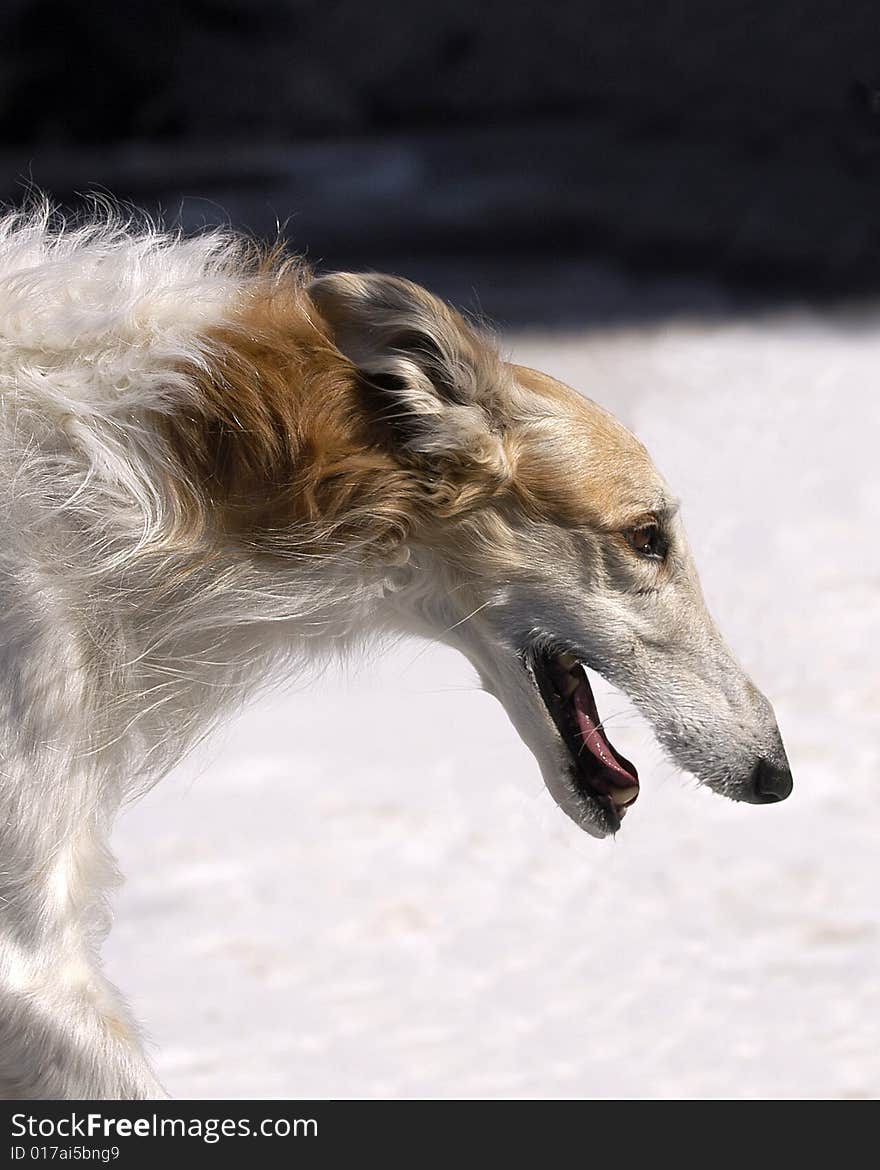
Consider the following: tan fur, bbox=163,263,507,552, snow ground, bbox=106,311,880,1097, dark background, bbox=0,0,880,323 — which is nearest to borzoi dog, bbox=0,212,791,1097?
tan fur, bbox=163,263,507,552

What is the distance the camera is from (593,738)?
3023mm

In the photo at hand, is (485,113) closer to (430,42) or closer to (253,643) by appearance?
(430,42)

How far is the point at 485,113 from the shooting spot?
11859 millimetres

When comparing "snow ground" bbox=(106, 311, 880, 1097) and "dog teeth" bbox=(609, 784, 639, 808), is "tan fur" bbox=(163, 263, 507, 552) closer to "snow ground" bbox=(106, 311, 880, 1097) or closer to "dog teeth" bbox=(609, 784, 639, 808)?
"dog teeth" bbox=(609, 784, 639, 808)

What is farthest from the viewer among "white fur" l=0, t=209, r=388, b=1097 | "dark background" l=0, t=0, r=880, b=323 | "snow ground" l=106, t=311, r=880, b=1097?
"dark background" l=0, t=0, r=880, b=323

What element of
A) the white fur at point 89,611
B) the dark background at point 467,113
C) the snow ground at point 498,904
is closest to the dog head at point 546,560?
the white fur at point 89,611

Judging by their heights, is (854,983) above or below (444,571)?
below

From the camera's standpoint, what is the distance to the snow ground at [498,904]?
386 centimetres

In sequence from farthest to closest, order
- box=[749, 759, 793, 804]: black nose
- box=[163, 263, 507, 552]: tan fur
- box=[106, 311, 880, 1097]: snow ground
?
box=[106, 311, 880, 1097]: snow ground < box=[749, 759, 793, 804]: black nose < box=[163, 263, 507, 552]: tan fur

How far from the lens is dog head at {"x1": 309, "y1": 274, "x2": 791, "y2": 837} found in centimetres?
275

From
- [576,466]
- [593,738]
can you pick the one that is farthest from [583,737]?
[576,466]

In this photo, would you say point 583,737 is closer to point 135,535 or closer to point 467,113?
point 135,535

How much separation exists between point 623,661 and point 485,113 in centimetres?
959

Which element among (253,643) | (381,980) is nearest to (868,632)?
(381,980)
